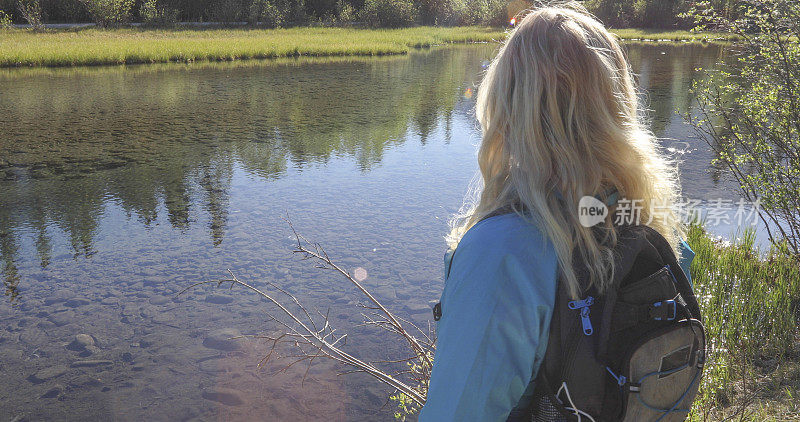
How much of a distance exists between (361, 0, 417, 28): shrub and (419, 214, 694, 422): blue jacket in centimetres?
4380

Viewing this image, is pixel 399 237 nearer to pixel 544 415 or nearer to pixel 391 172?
pixel 391 172

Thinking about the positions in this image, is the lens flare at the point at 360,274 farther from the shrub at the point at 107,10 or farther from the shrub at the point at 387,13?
the shrub at the point at 387,13

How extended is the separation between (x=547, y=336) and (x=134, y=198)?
24.2 ft

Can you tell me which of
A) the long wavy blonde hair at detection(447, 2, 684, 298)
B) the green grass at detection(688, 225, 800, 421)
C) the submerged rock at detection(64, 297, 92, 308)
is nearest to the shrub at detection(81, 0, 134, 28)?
the submerged rock at detection(64, 297, 92, 308)

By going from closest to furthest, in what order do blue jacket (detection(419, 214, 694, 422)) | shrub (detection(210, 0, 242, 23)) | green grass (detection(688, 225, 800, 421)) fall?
blue jacket (detection(419, 214, 694, 422)) < green grass (detection(688, 225, 800, 421)) < shrub (detection(210, 0, 242, 23))

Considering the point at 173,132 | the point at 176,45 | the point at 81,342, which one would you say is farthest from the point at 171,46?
the point at 81,342

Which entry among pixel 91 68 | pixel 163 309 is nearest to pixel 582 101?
pixel 163 309

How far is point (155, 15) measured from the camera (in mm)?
36438

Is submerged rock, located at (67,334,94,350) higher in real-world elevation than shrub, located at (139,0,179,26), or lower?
lower

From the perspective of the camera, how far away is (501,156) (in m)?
1.44

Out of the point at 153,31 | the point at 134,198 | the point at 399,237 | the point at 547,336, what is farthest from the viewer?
the point at 153,31

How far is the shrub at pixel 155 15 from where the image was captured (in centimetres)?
3628

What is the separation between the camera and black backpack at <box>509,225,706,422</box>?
49.4 inches

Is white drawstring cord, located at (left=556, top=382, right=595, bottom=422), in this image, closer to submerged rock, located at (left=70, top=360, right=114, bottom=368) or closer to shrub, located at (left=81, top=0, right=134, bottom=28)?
submerged rock, located at (left=70, top=360, right=114, bottom=368)
